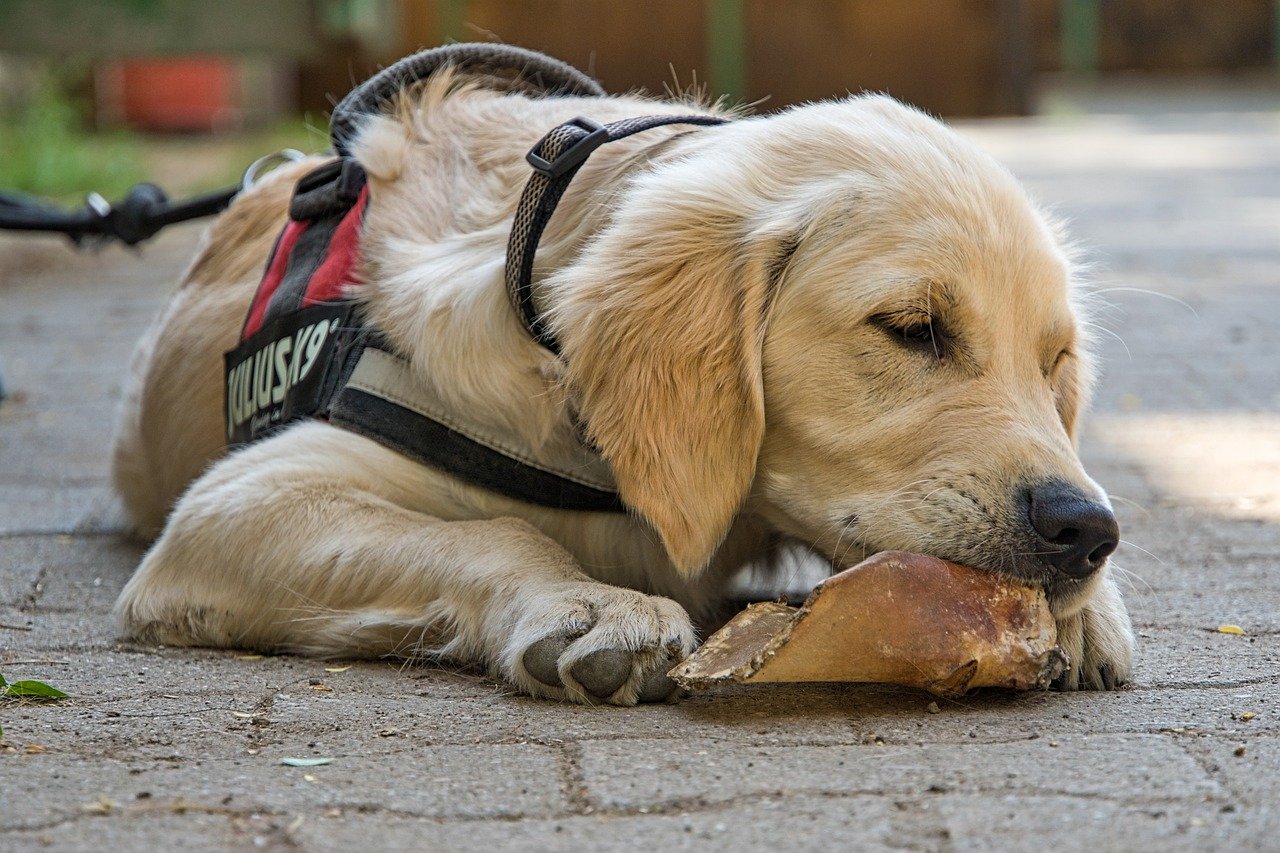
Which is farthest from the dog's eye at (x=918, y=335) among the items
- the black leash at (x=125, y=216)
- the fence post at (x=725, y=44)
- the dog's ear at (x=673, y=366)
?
the fence post at (x=725, y=44)

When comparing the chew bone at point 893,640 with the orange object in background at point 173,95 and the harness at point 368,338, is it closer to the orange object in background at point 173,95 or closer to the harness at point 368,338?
the harness at point 368,338

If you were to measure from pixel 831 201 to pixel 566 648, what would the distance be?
98cm

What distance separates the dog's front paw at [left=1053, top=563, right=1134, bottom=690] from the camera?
2744mm

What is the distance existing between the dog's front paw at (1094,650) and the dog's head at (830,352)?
0.08 meters

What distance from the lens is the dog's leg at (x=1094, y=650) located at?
108 inches

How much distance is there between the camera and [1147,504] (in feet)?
14.3

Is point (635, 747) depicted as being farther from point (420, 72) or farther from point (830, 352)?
point (420, 72)

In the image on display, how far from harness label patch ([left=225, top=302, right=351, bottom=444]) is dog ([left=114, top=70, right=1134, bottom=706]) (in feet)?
0.32

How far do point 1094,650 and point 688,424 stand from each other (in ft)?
2.74

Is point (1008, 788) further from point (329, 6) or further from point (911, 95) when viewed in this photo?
point (911, 95)

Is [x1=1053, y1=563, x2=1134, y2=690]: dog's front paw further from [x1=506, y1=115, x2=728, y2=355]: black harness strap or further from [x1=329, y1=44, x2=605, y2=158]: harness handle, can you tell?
[x1=329, y1=44, x2=605, y2=158]: harness handle

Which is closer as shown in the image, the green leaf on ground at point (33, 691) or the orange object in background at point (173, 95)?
the green leaf on ground at point (33, 691)

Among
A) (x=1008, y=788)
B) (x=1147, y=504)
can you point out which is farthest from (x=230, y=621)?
(x=1147, y=504)

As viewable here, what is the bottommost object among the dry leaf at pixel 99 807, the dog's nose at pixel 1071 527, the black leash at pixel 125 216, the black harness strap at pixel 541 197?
the dry leaf at pixel 99 807
